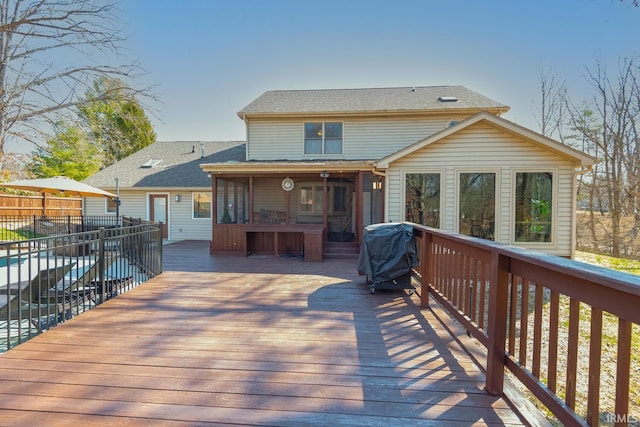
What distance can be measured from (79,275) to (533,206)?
946 centimetres

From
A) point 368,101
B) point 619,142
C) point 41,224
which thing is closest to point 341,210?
point 368,101

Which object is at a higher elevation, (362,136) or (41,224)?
(362,136)

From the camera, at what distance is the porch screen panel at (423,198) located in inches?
310

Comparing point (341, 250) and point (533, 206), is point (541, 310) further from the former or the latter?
point (341, 250)

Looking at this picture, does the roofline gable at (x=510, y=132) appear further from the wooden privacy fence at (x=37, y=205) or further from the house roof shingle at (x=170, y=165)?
the wooden privacy fence at (x=37, y=205)

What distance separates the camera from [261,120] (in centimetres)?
1112

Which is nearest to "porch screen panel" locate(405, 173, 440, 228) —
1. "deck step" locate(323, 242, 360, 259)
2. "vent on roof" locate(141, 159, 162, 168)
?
"deck step" locate(323, 242, 360, 259)

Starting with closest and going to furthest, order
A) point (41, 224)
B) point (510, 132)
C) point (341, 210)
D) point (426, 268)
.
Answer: point (426, 268)
point (510, 132)
point (341, 210)
point (41, 224)

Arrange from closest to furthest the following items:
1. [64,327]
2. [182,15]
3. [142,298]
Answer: [64,327] < [142,298] < [182,15]

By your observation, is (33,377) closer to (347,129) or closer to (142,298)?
(142,298)

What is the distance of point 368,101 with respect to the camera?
11.4 m

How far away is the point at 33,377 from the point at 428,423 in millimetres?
2863

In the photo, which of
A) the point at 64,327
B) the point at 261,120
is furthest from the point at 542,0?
the point at 64,327

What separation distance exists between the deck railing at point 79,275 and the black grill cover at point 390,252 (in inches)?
148
